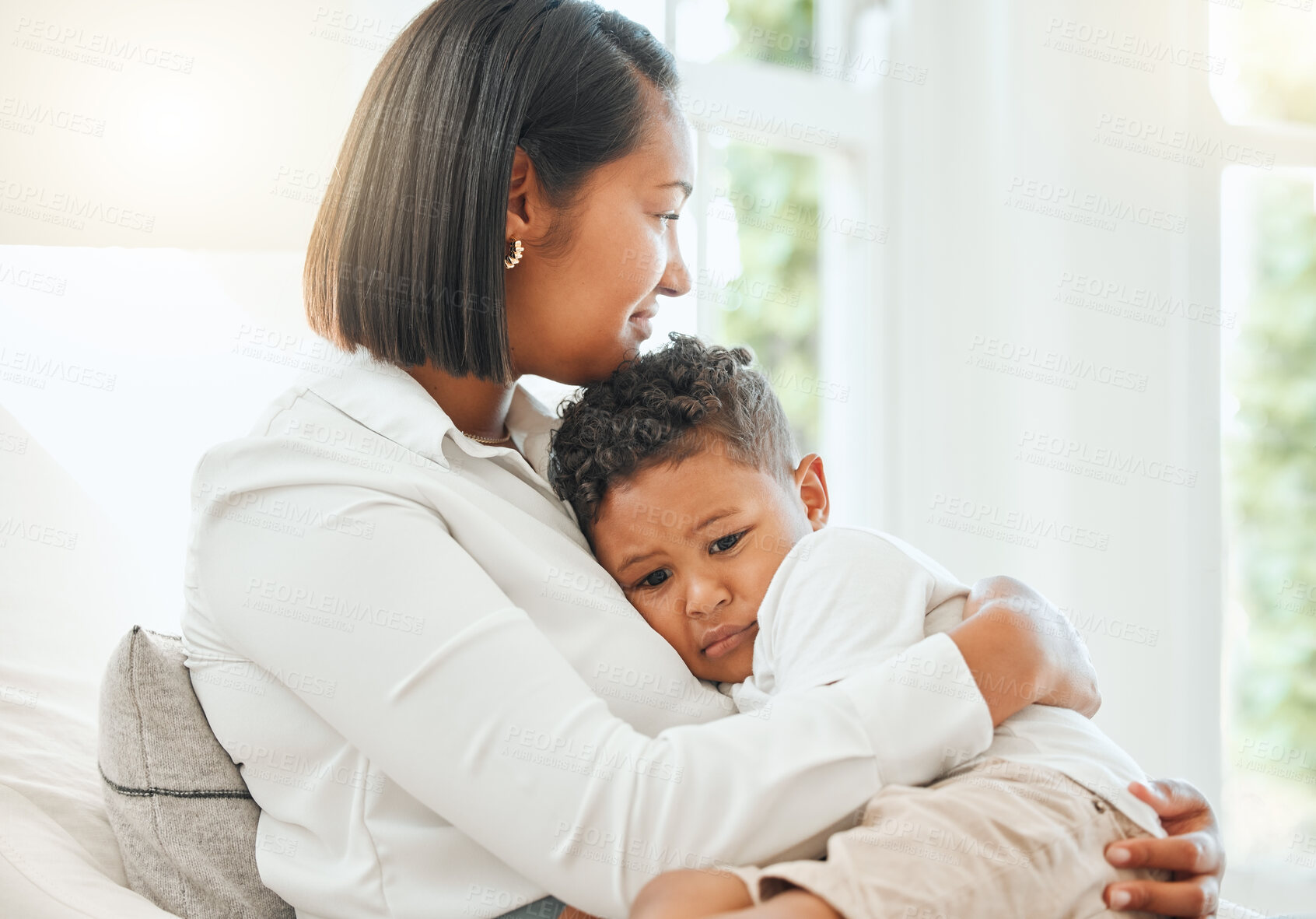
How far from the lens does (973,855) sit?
2.81 ft

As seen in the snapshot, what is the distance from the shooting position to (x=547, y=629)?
3.59ft

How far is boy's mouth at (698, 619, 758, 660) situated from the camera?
1.26m

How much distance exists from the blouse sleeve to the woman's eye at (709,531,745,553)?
0.35m

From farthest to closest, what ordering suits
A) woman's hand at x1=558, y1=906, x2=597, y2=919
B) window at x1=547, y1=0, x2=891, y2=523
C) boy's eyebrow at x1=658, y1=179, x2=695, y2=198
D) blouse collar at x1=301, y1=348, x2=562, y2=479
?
window at x1=547, y1=0, x2=891, y2=523
boy's eyebrow at x1=658, y1=179, x2=695, y2=198
blouse collar at x1=301, y1=348, x2=562, y2=479
woman's hand at x1=558, y1=906, x2=597, y2=919

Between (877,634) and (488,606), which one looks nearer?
(488,606)

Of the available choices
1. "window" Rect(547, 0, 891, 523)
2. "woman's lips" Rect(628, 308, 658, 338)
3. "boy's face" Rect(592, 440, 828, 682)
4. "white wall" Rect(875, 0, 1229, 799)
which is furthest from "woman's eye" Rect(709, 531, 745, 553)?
"white wall" Rect(875, 0, 1229, 799)

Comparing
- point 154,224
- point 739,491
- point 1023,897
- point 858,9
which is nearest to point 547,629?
point 739,491

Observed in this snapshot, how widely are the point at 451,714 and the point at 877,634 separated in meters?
0.42

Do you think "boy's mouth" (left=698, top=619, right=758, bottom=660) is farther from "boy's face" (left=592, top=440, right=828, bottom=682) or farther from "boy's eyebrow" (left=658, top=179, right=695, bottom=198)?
"boy's eyebrow" (left=658, top=179, right=695, bottom=198)

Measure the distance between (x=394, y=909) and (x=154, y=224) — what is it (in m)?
1.33

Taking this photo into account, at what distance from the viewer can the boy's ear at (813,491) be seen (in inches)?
58.4

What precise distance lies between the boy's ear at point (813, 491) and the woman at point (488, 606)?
1.02 ft

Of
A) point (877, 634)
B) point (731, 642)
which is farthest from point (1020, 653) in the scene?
point (731, 642)

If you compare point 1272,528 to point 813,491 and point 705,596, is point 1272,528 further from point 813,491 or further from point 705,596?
point 705,596
